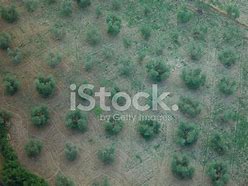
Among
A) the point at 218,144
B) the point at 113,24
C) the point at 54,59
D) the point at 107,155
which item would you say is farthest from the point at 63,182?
the point at 113,24

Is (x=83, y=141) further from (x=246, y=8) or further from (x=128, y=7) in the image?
(x=246, y=8)

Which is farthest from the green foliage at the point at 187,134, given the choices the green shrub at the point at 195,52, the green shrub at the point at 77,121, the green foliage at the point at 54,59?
the green foliage at the point at 54,59

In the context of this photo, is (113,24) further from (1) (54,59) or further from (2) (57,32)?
(1) (54,59)

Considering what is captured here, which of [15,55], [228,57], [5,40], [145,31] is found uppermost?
[145,31]

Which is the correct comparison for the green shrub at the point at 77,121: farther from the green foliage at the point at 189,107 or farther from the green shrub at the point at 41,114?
the green foliage at the point at 189,107

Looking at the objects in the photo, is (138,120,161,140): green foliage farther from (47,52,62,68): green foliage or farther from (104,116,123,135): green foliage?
(47,52,62,68): green foliage

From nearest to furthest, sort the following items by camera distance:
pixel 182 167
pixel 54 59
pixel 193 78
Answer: pixel 182 167 → pixel 193 78 → pixel 54 59
